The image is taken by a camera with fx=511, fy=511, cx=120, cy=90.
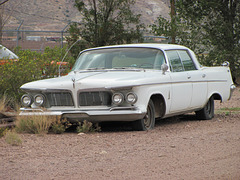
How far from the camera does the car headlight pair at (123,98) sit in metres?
8.24

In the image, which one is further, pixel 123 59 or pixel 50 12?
pixel 50 12

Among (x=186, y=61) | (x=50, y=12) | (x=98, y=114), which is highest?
(x=50, y=12)

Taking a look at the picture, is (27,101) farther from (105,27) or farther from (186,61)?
(105,27)

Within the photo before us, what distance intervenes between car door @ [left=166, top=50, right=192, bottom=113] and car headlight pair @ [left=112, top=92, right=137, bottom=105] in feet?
3.93

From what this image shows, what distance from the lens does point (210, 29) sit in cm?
2127

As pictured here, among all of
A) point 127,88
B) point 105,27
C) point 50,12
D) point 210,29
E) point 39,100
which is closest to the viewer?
point 127,88

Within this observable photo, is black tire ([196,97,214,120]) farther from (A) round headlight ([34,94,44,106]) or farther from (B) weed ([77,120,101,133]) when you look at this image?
(A) round headlight ([34,94,44,106])

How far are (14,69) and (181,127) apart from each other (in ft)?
15.2

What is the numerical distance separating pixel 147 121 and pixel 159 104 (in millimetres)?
430

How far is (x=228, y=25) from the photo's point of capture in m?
21.0

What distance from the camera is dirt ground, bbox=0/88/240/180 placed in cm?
558

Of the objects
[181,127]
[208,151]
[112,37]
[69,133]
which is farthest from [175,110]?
[112,37]

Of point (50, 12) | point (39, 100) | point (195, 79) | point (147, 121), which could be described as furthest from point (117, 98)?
point (50, 12)

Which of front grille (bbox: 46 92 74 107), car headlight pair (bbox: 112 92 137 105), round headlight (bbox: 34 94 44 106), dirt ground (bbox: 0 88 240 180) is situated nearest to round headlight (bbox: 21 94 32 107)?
round headlight (bbox: 34 94 44 106)
